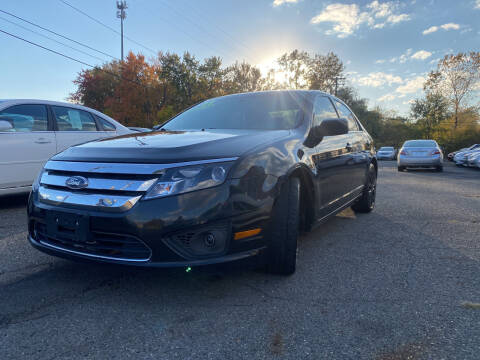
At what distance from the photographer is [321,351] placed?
5.31 ft

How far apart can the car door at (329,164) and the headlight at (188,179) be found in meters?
1.13

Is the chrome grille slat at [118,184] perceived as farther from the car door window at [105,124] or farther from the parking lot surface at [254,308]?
the car door window at [105,124]

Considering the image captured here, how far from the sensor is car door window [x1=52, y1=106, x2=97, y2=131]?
5.04m

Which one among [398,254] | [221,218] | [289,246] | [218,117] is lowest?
[398,254]

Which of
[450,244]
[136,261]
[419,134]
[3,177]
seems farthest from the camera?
[419,134]

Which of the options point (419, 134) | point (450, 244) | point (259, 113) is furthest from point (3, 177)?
point (419, 134)

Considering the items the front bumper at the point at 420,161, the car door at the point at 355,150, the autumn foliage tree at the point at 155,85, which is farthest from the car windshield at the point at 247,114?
the autumn foliage tree at the point at 155,85

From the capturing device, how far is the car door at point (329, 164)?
9.70 feet

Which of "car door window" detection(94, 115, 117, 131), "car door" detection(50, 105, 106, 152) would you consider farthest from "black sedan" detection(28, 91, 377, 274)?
"car door window" detection(94, 115, 117, 131)

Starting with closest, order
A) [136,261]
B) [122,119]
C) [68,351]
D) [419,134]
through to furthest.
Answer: [68,351]
[136,261]
[122,119]
[419,134]

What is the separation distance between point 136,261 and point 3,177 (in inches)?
139

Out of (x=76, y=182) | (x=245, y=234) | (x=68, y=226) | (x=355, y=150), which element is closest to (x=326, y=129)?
(x=355, y=150)

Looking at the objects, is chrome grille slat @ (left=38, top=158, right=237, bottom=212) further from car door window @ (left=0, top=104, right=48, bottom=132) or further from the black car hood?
car door window @ (left=0, top=104, right=48, bottom=132)

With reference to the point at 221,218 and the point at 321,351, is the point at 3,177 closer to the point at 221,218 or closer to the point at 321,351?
Answer: the point at 221,218
